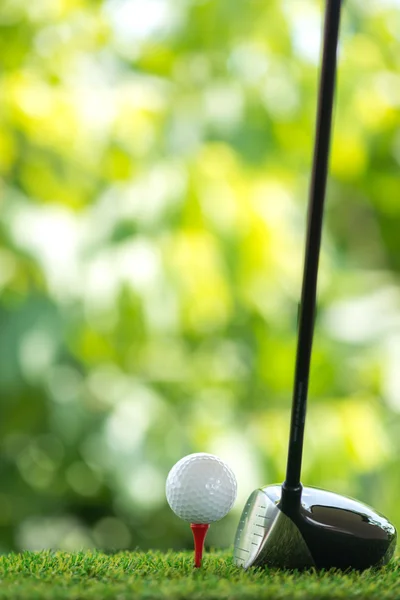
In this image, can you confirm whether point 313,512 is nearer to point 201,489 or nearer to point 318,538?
point 318,538

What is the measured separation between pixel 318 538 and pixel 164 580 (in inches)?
8.2

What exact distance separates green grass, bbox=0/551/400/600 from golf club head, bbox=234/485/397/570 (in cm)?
2

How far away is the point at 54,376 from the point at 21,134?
93 cm

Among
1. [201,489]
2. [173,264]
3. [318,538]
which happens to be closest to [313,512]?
[318,538]

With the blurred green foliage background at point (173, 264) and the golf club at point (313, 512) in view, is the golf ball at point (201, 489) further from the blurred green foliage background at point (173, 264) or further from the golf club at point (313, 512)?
the blurred green foliage background at point (173, 264)

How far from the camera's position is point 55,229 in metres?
2.59

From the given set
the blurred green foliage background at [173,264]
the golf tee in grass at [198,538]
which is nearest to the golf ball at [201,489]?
the golf tee in grass at [198,538]

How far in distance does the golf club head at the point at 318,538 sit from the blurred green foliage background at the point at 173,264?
1.49 meters

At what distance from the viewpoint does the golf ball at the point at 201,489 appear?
0.96 metres

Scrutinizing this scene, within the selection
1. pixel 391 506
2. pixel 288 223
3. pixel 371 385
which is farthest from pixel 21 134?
pixel 391 506

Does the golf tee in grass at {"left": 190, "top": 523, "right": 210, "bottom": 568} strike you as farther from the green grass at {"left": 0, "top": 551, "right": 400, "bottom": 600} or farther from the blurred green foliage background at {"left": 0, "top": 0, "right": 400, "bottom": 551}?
the blurred green foliage background at {"left": 0, "top": 0, "right": 400, "bottom": 551}

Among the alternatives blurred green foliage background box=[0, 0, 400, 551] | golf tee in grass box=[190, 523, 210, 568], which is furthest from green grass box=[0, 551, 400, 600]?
blurred green foliage background box=[0, 0, 400, 551]

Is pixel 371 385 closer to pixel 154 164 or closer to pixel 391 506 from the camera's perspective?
pixel 391 506

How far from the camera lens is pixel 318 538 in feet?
3.12
